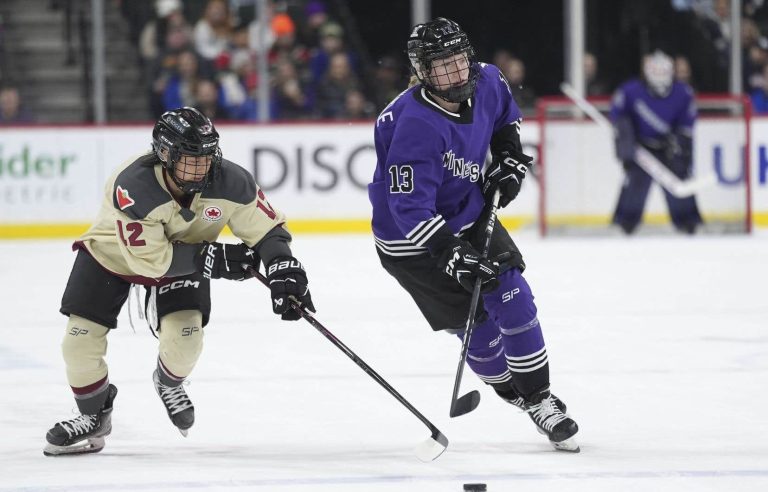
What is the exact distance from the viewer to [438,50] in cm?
340

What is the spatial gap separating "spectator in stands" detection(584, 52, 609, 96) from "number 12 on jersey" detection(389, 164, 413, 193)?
21.1 feet

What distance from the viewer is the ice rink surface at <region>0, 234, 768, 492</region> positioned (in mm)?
3207

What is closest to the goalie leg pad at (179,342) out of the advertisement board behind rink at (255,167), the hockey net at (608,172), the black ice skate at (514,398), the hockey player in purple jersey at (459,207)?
the hockey player in purple jersey at (459,207)

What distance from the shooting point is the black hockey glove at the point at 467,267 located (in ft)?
10.9

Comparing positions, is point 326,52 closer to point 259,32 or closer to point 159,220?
point 259,32

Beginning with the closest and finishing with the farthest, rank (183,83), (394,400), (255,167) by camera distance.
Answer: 1. (394,400)
2. (255,167)
3. (183,83)

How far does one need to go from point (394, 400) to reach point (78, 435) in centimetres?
98

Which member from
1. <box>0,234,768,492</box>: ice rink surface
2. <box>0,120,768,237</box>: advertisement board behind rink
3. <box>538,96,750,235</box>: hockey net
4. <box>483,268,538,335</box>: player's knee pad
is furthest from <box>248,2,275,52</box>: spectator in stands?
<box>483,268,538,335</box>: player's knee pad

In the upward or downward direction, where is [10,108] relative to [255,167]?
upward

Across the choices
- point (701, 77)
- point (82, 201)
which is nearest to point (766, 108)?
point (701, 77)

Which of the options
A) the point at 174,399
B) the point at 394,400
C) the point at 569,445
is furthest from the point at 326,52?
the point at 569,445

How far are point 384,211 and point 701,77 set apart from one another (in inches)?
274

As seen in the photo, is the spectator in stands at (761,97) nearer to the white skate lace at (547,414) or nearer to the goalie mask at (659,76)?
the goalie mask at (659,76)

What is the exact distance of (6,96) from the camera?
905cm
